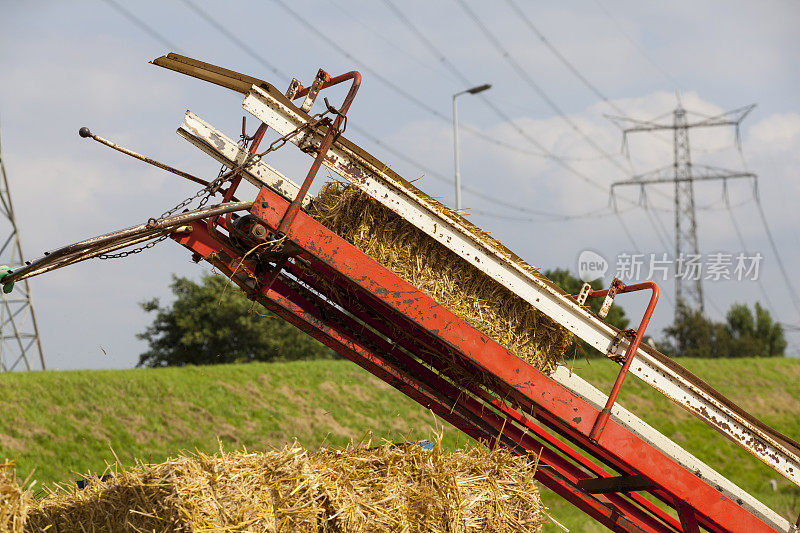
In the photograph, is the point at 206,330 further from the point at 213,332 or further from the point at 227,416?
the point at 227,416

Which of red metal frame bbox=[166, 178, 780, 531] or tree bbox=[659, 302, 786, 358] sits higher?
tree bbox=[659, 302, 786, 358]

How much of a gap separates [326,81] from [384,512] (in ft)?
9.57

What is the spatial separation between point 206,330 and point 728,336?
1288 inches

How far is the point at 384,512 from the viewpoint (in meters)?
4.30

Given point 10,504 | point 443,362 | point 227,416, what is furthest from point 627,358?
point 227,416

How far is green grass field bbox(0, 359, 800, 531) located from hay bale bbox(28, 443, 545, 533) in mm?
7017

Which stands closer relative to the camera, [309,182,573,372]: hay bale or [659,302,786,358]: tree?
[309,182,573,372]: hay bale

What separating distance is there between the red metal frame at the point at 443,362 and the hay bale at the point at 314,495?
1.55ft

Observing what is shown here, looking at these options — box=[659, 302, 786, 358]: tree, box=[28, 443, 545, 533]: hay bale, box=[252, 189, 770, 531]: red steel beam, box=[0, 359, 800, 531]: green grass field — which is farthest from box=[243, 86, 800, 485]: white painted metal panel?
box=[659, 302, 786, 358]: tree

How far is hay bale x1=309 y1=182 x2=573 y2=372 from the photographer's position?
15.5ft

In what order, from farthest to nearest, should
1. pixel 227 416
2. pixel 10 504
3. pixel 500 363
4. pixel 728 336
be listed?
pixel 728 336 < pixel 227 416 < pixel 500 363 < pixel 10 504

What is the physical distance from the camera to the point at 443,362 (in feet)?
17.4

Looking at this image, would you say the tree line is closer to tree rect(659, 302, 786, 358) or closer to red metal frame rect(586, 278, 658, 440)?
tree rect(659, 302, 786, 358)

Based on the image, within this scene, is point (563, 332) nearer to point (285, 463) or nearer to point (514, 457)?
point (514, 457)
